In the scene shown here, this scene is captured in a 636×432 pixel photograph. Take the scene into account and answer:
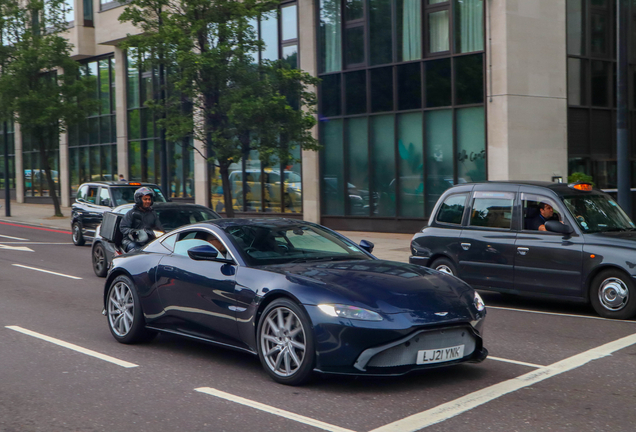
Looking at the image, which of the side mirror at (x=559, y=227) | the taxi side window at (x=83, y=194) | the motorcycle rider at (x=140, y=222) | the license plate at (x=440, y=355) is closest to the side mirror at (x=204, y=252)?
→ the license plate at (x=440, y=355)

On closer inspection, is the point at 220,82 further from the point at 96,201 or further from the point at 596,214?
the point at 596,214

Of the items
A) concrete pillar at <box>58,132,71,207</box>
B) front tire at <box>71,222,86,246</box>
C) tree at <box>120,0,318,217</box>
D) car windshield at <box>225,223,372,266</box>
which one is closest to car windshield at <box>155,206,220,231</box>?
tree at <box>120,0,318,217</box>

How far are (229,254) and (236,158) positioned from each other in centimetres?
1214

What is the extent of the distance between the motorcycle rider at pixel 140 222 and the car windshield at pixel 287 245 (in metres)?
4.28

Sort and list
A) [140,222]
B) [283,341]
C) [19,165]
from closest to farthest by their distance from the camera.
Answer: [283,341] → [140,222] → [19,165]

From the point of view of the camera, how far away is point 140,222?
11328 millimetres

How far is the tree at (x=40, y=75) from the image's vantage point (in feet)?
105

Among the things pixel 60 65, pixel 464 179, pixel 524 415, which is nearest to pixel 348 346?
pixel 524 415

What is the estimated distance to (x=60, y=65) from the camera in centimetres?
3294

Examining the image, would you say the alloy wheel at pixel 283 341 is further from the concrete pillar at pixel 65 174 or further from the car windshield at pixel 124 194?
the concrete pillar at pixel 65 174

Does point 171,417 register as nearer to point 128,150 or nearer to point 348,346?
point 348,346

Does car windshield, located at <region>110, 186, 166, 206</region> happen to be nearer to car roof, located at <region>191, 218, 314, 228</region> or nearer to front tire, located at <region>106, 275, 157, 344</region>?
front tire, located at <region>106, 275, 157, 344</region>

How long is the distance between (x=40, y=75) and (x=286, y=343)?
30864 mm

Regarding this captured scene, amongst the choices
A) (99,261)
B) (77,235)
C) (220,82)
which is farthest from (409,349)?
(77,235)
